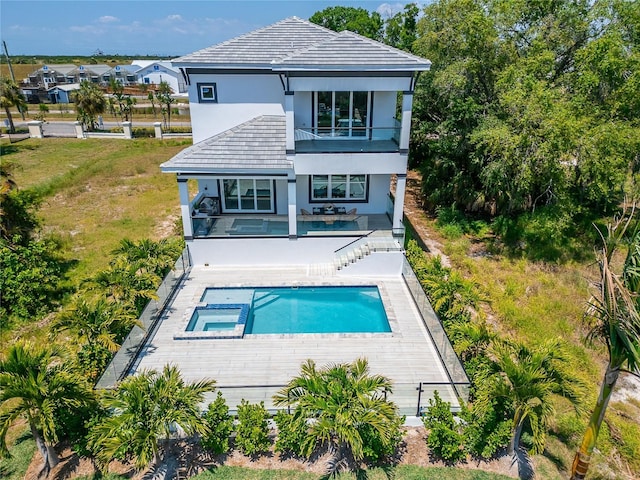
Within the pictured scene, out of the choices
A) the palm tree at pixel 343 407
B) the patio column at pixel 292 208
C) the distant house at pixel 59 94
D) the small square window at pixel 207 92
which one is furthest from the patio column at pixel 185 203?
the distant house at pixel 59 94

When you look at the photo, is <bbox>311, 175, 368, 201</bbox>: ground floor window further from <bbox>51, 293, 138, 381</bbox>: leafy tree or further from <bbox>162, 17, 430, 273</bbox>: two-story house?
<bbox>51, 293, 138, 381</bbox>: leafy tree

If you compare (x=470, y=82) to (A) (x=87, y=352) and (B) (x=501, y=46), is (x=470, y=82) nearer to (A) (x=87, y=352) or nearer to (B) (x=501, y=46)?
(B) (x=501, y=46)

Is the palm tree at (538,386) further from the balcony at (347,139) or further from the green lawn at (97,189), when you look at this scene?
the green lawn at (97,189)

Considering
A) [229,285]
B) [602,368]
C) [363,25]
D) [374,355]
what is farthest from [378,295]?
[363,25]

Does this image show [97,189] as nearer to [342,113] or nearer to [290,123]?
[290,123]

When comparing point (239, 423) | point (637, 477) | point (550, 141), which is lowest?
Answer: point (637, 477)

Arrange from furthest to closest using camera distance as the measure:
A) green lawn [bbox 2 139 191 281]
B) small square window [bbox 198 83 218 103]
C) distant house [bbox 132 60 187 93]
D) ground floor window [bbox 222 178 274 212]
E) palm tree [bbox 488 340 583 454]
→ 1. distant house [bbox 132 60 187 93]
2. green lawn [bbox 2 139 191 281]
3. ground floor window [bbox 222 178 274 212]
4. small square window [bbox 198 83 218 103]
5. palm tree [bbox 488 340 583 454]

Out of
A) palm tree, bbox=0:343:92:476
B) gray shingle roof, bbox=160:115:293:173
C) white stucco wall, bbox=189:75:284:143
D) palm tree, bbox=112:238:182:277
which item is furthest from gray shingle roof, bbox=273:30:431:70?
palm tree, bbox=0:343:92:476
